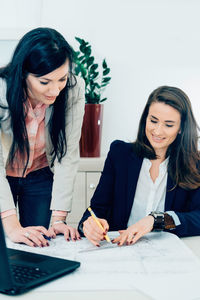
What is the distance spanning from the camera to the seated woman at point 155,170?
1690 mm

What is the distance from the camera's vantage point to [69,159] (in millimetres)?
1628

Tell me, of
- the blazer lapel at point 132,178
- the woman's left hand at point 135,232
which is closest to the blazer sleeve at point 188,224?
the woman's left hand at point 135,232

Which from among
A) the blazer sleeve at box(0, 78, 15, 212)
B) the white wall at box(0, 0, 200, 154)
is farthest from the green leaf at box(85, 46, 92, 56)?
the blazer sleeve at box(0, 78, 15, 212)

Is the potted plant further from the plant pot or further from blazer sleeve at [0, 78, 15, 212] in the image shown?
blazer sleeve at [0, 78, 15, 212]

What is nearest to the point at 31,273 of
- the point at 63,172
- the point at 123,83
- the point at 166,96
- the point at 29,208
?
the point at 63,172

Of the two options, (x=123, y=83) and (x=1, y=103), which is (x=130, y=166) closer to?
(x=1, y=103)

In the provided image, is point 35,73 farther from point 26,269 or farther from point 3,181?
point 26,269

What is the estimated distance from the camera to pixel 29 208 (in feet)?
5.77

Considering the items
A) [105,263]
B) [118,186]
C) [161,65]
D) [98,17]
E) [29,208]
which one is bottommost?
[29,208]

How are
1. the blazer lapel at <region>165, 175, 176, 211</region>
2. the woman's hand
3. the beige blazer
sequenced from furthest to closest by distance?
the blazer lapel at <region>165, 175, 176, 211</region> → the beige blazer → the woman's hand

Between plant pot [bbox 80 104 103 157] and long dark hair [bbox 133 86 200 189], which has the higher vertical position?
long dark hair [bbox 133 86 200 189]

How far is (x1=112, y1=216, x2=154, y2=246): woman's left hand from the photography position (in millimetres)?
1218

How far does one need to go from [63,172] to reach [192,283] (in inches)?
31.5

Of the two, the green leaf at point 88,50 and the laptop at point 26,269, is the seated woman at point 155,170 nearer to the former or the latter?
the laptop at point 26,269
